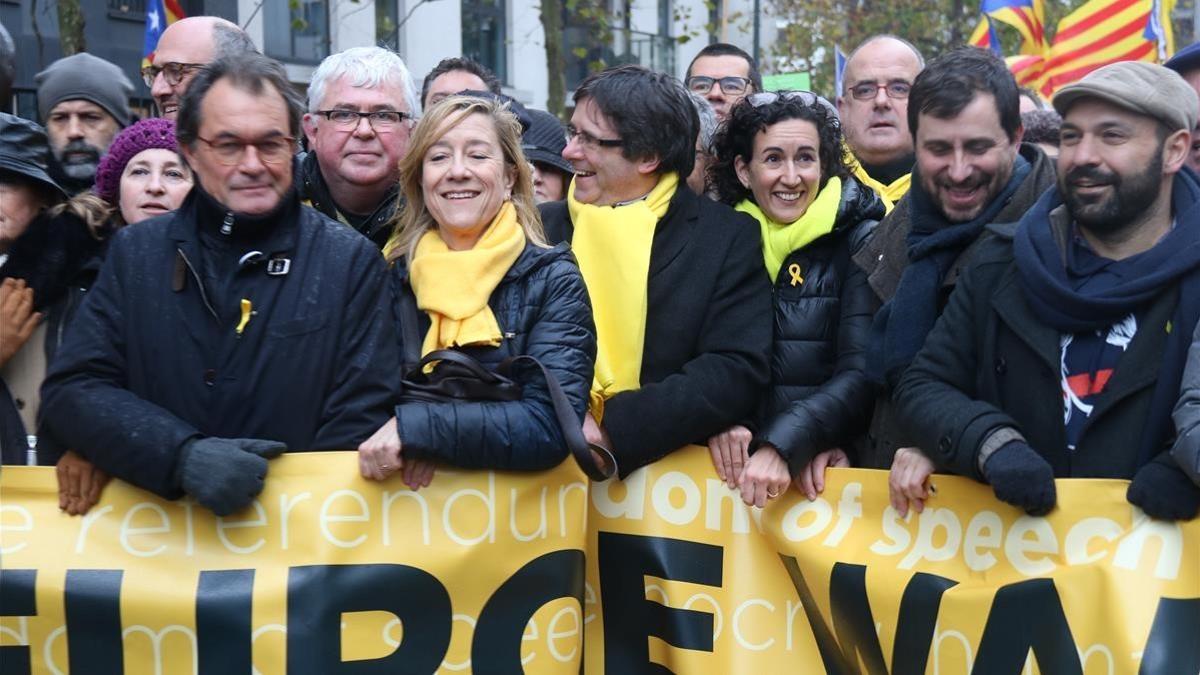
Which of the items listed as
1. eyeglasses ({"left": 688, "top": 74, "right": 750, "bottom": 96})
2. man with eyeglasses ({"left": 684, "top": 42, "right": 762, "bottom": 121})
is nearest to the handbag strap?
man with eyeglasses ({"left": 684, "top": 42, "right": 762, "bottom": 121})

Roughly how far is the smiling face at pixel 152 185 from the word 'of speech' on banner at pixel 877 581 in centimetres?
167

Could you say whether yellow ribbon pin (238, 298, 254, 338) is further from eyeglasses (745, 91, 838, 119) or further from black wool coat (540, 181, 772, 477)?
eyeglasses (745, 91, 838, 119)

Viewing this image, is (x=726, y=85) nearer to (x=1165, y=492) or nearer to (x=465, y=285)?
(x=465, y=285)

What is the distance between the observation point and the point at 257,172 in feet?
12.2

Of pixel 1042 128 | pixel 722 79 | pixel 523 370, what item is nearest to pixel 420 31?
pixel 722 79

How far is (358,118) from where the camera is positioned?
15.1 feet

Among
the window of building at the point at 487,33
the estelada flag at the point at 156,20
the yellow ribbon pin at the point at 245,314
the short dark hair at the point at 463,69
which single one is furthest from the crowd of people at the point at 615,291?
the window of building at the point at 487,33

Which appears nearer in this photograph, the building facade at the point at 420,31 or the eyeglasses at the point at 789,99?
the eyeglasses at the point at 789,99

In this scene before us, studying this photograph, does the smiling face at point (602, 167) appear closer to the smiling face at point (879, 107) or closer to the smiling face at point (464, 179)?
the smiling face at point (464, 179)

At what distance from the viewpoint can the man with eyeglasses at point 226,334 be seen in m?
3.55

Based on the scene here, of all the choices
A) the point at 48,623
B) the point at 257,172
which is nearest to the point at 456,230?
the point at 257,172

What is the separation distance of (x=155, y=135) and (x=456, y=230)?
122cm

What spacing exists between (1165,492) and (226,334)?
7.71ft

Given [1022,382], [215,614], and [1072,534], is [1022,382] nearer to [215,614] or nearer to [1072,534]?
[1072,534]
